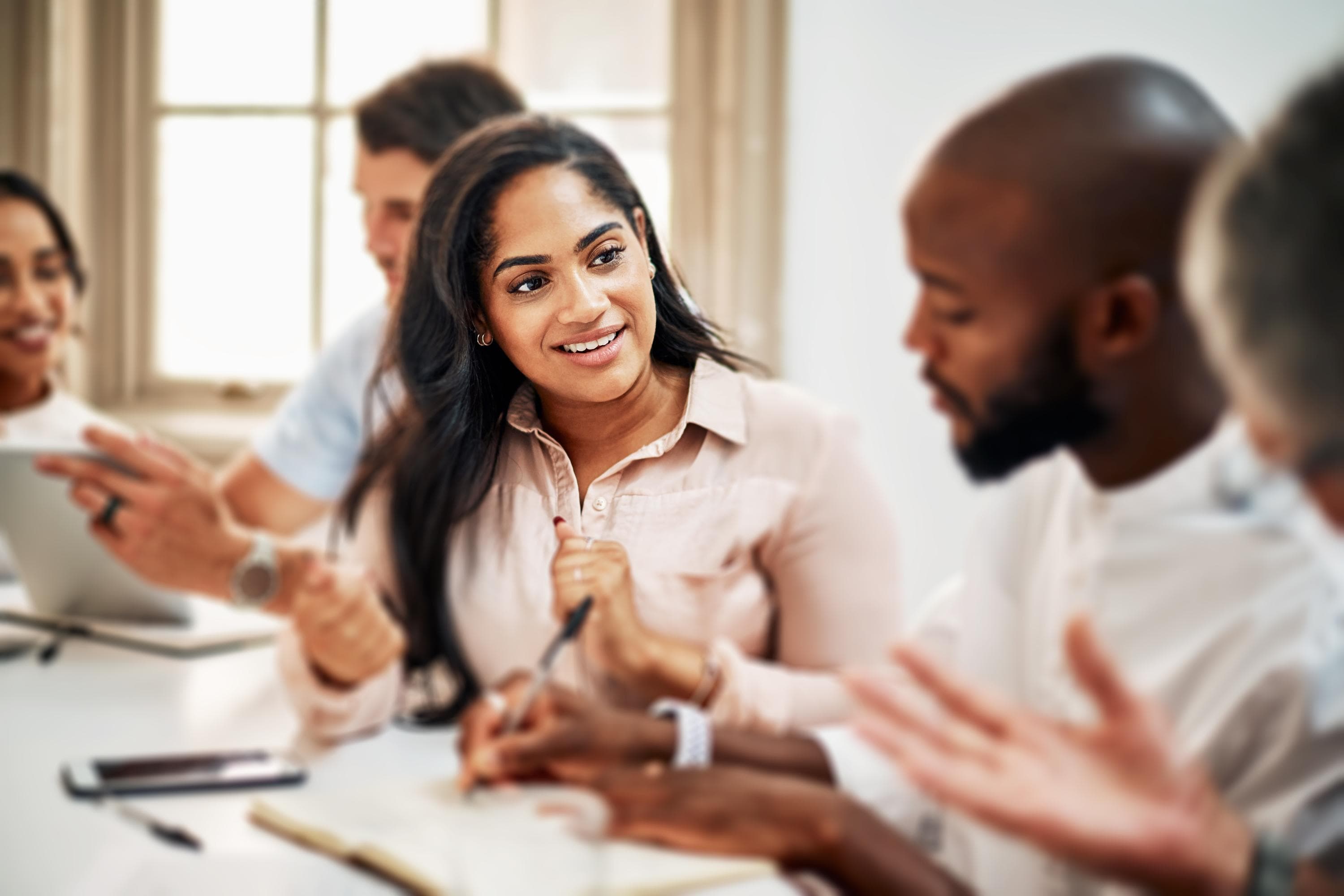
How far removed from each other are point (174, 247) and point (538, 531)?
31 cm

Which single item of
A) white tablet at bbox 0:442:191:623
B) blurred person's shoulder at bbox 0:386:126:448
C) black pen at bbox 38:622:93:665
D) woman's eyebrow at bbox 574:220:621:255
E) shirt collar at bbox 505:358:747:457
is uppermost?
woman's eyebrow at bbox 574:220:621:255

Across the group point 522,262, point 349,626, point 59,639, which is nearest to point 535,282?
point 522,262

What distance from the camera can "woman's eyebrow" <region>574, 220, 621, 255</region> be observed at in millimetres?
270

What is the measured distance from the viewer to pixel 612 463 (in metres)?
0.27

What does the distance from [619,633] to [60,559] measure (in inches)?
29.2

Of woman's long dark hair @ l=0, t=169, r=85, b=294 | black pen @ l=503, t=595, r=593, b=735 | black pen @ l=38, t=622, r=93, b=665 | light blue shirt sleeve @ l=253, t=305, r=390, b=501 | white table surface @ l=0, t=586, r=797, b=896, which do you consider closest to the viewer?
black pen @ l=503, t=595, r=593, b=735

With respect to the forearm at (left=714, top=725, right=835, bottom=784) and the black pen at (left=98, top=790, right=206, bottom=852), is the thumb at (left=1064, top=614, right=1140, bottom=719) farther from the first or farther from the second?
the black pen at (left=98, top=790, right=206, bottom=852)

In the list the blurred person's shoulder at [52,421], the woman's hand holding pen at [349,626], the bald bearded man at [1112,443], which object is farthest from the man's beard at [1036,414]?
the blurred person's shoulder at [52,421]

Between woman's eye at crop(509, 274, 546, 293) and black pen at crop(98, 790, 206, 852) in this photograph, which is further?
black pen at crop(98, 790, 206, 852)

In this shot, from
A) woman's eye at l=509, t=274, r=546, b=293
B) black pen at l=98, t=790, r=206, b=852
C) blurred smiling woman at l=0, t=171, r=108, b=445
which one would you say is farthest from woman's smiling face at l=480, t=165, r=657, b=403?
blurred smiling woman at l=0, t=171, r=108, b=445

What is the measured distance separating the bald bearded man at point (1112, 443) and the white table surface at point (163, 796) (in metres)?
0.10

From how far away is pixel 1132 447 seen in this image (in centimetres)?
Result: 22

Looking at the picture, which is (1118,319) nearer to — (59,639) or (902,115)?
(902,115)

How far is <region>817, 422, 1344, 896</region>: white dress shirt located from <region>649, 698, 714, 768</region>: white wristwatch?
70 millimetres
